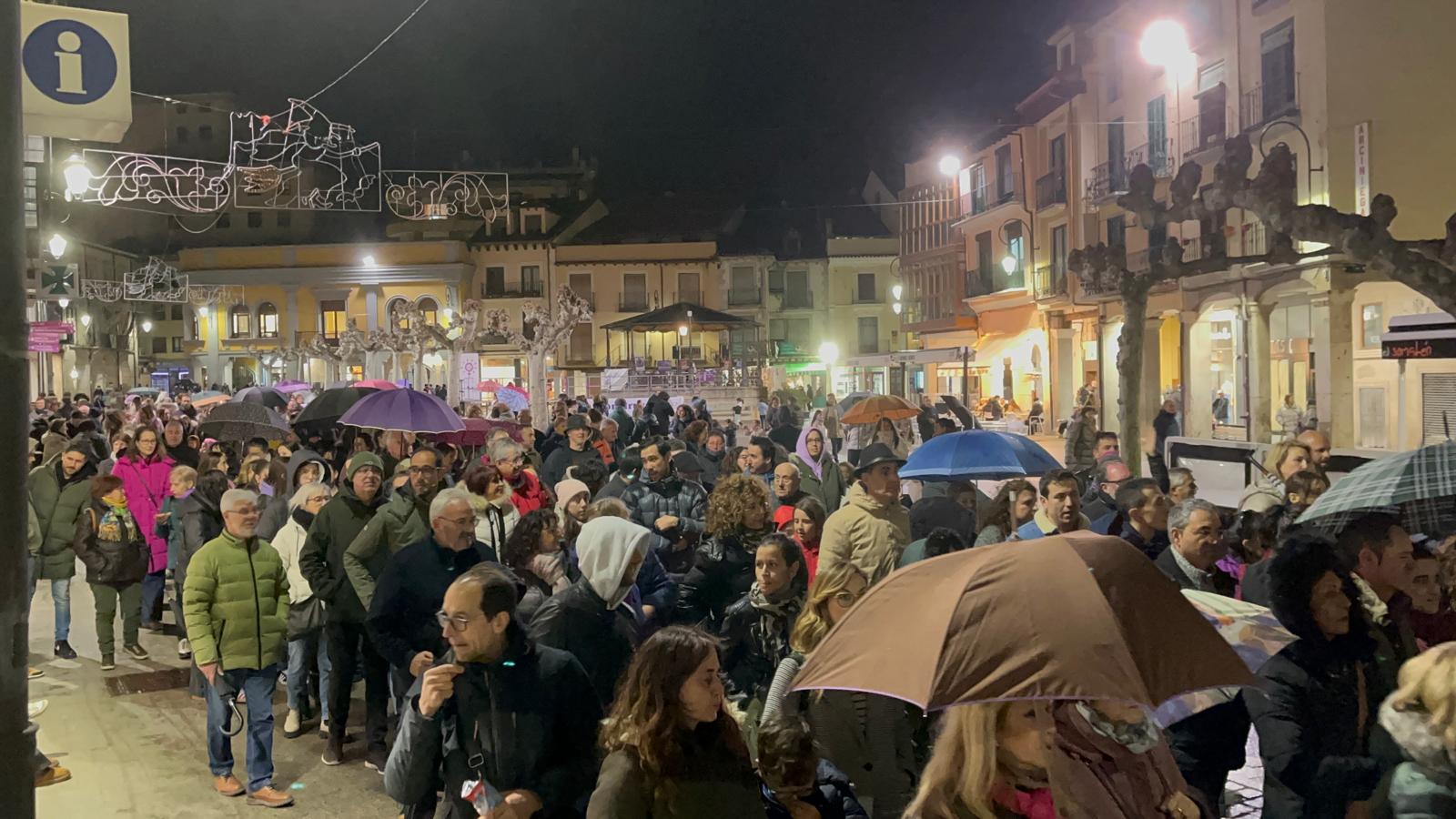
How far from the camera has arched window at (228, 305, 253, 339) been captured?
5850 cm

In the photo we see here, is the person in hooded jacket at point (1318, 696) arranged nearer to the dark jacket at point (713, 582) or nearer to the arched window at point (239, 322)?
the dark jacket at point (713, 582)

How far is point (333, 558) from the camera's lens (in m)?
6.75

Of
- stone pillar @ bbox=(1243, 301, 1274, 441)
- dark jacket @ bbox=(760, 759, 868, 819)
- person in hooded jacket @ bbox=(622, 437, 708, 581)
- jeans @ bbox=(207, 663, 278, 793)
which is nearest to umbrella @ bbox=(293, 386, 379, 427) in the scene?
person in hooded jacket @ bbox=(622, 437, 708, 581)

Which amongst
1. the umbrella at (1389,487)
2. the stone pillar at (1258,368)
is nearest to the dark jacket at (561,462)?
the umbrella at (1389,487)

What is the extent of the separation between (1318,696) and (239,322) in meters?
62.4

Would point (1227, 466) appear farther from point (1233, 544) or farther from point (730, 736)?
point (730, 736)

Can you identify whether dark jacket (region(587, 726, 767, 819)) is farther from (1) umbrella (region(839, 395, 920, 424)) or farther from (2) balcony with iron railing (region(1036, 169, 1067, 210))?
(2) balcony with iron railing (region(1036, 169, 1067, 210))

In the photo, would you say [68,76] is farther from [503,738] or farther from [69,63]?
[503,738]

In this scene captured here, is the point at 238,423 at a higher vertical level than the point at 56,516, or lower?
higher

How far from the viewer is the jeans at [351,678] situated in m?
6.59

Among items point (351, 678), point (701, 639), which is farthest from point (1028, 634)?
point (351, 678)

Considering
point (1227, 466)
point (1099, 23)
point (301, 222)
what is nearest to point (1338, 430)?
point (1227, 466)

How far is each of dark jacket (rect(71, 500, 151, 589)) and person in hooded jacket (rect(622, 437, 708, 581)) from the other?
4.12m

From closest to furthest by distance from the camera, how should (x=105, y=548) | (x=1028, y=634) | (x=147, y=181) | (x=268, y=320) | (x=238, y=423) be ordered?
(x=1028, y=634) < (x=105, y=548) < (x=238, y=423) < (x=147, y=181) < (x=268, y=320)
